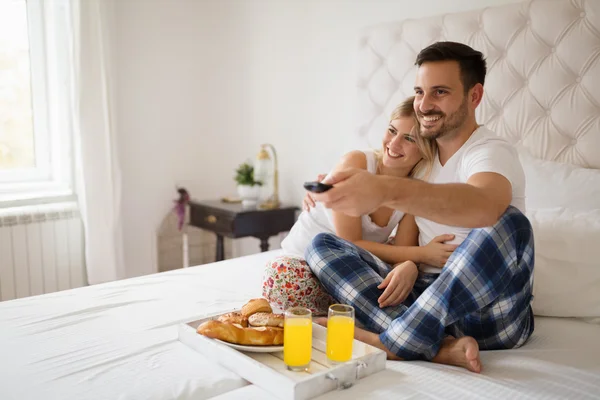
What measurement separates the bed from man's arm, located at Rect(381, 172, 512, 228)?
393 millimetres

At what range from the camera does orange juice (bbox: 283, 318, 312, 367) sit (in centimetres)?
127

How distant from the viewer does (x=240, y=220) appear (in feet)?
10.1

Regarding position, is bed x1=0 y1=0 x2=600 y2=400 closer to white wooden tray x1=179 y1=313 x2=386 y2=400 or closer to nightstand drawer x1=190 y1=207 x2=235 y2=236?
white wooden tray x1=179 y1=313 x2=386 y2=400

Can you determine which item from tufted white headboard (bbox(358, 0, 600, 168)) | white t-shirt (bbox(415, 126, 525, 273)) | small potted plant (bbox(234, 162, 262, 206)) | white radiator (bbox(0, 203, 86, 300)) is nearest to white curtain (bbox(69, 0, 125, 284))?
white radiator (bbox(0, 203, 86, 300))

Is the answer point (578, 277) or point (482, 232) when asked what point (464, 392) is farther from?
point (578, 277)

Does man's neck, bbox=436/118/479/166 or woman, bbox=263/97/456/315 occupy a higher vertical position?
man's neck, bbox=436/118/479/166

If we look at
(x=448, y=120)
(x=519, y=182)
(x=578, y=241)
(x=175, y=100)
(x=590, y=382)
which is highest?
(x=175, y=100)

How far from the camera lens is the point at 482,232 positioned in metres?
1.34

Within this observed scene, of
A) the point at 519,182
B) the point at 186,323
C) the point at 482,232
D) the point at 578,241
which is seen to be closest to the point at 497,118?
the point at 578,241

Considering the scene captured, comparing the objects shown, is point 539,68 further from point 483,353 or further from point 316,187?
point 316,187

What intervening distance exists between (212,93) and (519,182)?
8.64ft

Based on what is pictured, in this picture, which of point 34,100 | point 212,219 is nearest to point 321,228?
point 212,219

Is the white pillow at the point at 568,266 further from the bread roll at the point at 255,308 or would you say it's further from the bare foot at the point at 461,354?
the bread roll at the point at 255,308

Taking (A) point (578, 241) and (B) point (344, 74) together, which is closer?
(A) point (578, 241)
